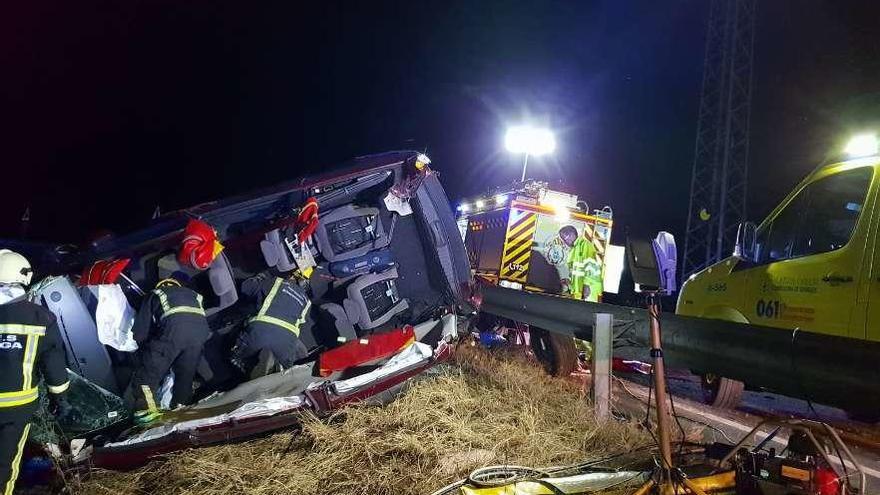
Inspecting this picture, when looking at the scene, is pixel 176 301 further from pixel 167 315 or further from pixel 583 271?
pixel 583 271

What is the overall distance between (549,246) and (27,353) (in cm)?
680

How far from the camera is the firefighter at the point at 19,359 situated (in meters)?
2.94

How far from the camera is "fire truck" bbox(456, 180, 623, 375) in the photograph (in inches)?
315

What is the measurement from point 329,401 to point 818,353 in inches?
111

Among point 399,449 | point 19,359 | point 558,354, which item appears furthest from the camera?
point 558,354

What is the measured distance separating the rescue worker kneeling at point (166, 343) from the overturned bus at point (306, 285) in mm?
139

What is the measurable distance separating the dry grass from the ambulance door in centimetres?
172

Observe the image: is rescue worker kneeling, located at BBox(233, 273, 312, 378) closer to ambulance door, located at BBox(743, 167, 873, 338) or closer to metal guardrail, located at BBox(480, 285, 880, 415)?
metal guardrail, located at BBox(480, 285, 880, 415)

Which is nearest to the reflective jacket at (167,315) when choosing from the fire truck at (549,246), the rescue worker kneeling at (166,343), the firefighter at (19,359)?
the rescue worker kneeling at (166,343)

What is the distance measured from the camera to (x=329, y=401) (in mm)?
3225

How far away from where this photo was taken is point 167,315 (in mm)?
3775

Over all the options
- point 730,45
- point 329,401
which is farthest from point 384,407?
point 730,45

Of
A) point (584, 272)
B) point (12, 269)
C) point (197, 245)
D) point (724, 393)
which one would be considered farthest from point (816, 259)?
point (12, 269)

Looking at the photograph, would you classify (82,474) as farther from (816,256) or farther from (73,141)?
(73,141)
